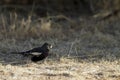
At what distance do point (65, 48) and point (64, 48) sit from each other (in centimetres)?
3

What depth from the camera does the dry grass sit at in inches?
331

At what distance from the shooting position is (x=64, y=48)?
1070cm

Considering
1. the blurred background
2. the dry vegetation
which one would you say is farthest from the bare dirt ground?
the blurred background

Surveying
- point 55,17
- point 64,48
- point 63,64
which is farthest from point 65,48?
point 55,17

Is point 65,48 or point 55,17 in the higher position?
point 55,17

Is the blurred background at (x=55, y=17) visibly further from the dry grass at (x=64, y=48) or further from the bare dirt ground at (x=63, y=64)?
the bare dirt ground at (x=63, y=64)

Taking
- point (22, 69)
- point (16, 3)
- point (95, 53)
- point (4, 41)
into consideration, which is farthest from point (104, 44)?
point (16, 3)

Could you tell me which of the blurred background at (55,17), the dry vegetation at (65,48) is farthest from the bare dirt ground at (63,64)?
the blurred background at (55,17)

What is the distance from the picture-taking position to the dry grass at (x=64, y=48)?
27.6ft

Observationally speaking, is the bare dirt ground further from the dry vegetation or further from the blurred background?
the blurred background

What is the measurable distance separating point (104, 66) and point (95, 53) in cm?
112

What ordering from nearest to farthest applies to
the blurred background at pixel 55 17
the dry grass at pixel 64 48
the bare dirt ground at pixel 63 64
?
the bare dirt ground at pixel 63 64 < the dry grass at pixel 64 48 < the blurred background at pixel 55 17

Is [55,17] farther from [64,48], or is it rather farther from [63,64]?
[63,64]

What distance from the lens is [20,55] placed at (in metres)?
9.91
